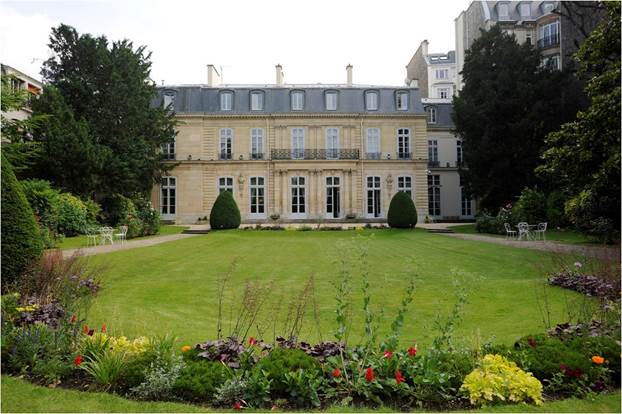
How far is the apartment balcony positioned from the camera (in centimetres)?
2831

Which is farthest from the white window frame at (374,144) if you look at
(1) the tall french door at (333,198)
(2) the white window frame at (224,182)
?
(2) the white window frame at (224,182)

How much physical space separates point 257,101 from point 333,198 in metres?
7.92

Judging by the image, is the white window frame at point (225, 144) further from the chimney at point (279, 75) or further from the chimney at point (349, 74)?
the chimney at point (349, 74)

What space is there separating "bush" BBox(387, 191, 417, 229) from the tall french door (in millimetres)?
7569

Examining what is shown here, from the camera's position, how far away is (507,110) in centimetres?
2311

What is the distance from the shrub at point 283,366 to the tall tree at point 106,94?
A: 19646 millimetres

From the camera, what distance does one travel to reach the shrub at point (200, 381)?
3.42m

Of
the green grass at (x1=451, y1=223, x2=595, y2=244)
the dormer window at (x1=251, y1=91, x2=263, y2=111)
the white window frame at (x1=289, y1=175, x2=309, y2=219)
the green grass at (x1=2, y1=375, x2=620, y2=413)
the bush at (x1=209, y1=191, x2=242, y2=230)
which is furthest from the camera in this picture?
the dormer window at (x1=251, y1=91, x2=263, y2=111)

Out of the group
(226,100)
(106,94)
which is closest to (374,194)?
(226,100)

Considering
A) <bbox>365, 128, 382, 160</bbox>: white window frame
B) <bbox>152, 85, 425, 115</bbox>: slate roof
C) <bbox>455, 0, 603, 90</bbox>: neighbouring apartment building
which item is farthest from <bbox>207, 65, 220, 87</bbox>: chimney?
<bbox>455, 0, 603, 90</bbox>: neighbouring apartment building

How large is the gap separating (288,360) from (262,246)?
430 inches

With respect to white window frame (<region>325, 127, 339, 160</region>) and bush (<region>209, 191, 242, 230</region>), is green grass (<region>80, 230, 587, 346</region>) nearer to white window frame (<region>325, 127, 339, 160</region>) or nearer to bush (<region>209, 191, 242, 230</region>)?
bush (<region>209, 191, 242, 230</region>)

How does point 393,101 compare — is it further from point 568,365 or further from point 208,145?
point 568,365

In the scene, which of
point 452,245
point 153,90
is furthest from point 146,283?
point 153,90
